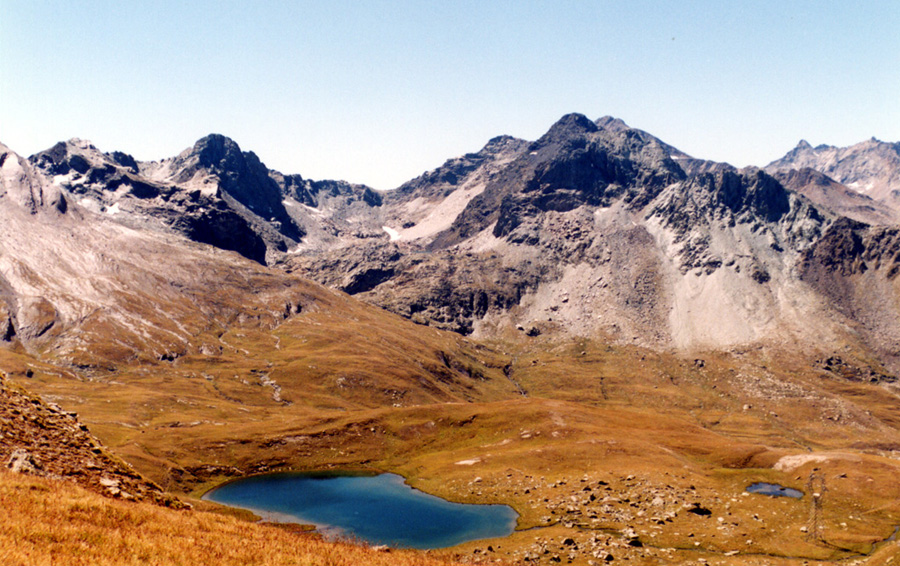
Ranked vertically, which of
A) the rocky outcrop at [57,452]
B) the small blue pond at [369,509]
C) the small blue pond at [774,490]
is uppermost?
the rocky outcrop at [57,452]

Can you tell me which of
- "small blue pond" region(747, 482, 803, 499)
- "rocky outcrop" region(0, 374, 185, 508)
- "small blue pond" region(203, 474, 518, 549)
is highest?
"rocky outcrop" region(0, 374, 185, 508)

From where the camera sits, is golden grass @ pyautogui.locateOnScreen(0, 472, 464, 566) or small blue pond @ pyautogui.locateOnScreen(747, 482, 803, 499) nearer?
golden grass @ pyautogui.locateOnScreen(0, 472, 464, 566)

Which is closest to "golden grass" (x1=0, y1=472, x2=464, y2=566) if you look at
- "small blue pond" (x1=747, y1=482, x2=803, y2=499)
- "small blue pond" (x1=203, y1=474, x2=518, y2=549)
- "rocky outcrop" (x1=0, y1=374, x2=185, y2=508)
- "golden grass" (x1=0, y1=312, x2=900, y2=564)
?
"rocky outcrop" (x1=0, y1=374, x2=185, y2=508)

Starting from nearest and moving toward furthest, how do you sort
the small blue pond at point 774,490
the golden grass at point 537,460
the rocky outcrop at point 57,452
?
the rocky outcrop at point 57,452 < the golden grass at point 537,460 < the small blue pond at point 774,490

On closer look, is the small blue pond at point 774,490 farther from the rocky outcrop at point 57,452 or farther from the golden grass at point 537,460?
the rocky outcrop at point 57,452

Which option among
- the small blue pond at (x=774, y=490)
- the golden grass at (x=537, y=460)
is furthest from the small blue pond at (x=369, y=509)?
the small blue pond at (x=774, y=490)

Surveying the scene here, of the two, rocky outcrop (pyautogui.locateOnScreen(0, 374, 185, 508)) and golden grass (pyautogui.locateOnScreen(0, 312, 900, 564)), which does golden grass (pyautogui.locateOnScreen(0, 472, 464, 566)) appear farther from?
golden grass (pyautogui.locateOnScreen(0, 312, 900, 564))

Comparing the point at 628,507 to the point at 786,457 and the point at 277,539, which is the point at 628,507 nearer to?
the point at 786,457
